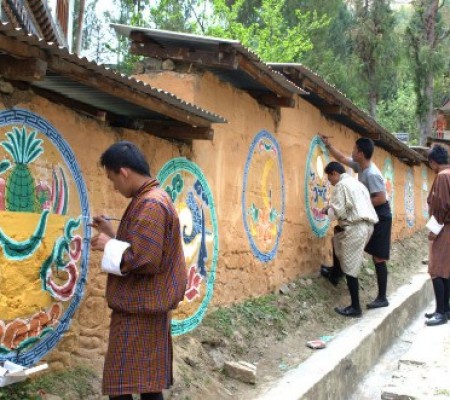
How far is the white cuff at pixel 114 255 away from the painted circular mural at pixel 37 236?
0.81 metres

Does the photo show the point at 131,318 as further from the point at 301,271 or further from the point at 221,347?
the point at 301,271

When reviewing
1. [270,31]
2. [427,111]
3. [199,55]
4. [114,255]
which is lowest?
[114,255]

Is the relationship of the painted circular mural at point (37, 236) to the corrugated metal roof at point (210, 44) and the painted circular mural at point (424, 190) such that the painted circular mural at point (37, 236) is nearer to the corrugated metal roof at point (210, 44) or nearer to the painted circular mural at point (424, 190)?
the corrugated metal roof at point (210, 44)

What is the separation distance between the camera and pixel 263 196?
6750mm

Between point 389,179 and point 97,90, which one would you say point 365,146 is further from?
point 389,179

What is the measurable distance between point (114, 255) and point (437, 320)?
15.2 feet

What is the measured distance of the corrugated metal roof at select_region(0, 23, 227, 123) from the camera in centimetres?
303

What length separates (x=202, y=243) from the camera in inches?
216

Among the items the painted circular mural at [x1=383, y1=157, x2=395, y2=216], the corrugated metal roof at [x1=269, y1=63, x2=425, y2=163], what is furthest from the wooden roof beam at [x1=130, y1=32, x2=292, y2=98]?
the painted circular mural at [x1=383, y1=157, x2=395, y2=216]

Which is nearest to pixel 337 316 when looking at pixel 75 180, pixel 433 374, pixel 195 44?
pixel 433 374

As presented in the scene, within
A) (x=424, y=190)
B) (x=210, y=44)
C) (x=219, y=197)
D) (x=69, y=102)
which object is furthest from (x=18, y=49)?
(x=424, y=190)

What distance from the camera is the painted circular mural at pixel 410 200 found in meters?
14.0

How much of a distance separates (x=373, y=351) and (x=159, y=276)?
4.30 meters

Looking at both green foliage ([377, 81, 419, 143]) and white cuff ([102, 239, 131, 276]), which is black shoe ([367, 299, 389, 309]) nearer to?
white cuff ([102, 239, 131, 276])
